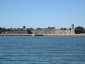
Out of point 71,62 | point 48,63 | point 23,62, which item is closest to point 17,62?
point 23,62

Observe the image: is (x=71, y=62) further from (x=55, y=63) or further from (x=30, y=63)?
(x=30, y=63)

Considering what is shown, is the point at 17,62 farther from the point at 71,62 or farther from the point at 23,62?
the point at 71,62

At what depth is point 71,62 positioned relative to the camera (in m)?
32.1

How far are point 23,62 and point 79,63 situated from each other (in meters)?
5.25

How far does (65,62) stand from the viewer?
1261 inches

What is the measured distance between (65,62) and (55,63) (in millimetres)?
1322

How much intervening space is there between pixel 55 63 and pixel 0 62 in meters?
5.28

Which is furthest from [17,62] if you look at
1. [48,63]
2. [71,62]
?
[71,62]

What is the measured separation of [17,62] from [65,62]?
4.53 meters

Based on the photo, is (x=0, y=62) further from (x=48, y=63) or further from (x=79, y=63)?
(x=79, y=63)

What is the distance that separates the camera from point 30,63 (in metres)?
31.2

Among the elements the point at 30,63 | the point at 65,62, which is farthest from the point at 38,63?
the point at 65,62

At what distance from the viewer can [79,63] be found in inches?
1233

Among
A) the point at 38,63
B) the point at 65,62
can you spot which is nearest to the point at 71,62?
the point at 65,62
